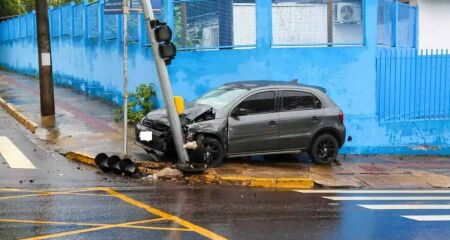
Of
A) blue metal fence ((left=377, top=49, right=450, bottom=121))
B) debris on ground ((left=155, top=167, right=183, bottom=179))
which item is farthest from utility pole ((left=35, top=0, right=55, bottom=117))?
blue metal fence ((left=377, top=49, right=450, bottom=121))

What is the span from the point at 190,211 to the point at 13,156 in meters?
5.71

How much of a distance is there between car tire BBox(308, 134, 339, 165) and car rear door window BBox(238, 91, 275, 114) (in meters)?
1.31

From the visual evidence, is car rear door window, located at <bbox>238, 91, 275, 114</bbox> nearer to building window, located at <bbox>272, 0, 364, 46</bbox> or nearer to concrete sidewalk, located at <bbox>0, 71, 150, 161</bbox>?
concrete sidewalk, located at <bbox>0, 71, 150, 161</bbox>

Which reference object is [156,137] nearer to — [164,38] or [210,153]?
[210,153]

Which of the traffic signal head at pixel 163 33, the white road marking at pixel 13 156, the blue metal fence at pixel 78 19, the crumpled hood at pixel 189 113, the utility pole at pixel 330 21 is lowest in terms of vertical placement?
the white road marking at pixel 13 156

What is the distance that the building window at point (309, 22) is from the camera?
593 inches

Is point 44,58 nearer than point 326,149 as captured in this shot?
No

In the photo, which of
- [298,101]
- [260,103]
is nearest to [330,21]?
[298,101]

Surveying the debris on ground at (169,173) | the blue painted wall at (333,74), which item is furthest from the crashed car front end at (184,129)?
the blue painted wall at (333,74)

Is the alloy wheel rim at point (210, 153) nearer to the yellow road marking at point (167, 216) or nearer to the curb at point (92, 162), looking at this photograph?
the curb at point (92, 162)

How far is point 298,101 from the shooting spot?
1265cm

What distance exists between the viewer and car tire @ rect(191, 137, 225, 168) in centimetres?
1142

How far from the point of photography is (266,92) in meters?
12.3

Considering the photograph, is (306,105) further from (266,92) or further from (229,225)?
(229,225)
